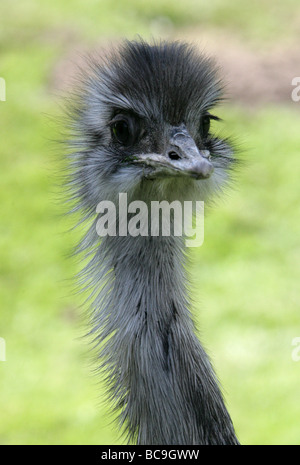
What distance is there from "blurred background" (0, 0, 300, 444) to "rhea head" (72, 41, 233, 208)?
25 centimetres

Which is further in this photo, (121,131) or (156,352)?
(121,131)

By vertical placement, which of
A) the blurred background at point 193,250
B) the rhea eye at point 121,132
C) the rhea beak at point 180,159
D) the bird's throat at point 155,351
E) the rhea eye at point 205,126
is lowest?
the bird's throat at point 155,351

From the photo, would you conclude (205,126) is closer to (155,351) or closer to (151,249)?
(151,249)

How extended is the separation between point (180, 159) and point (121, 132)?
0.82 ft

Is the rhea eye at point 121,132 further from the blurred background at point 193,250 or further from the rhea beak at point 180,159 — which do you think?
the blurred background at point 193,250

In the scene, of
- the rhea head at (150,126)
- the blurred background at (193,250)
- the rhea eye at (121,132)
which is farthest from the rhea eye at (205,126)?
the blurred background at (193,250)

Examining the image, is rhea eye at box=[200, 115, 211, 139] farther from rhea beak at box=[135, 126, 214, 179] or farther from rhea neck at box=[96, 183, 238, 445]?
rhea neck at box=[96, 183, 238, 445]

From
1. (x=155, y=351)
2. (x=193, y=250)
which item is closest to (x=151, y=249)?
(x=155, y=351)

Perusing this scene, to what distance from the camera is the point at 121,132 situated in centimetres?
180

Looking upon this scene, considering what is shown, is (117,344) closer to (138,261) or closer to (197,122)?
(138,261)

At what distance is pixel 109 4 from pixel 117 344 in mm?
6292

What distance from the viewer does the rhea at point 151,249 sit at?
1.64 meters

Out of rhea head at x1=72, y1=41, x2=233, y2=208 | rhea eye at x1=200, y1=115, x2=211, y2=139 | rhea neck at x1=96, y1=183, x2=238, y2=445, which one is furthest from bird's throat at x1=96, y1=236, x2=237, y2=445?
rhea eye at x1=200, y1=115, x2=211, y2=139

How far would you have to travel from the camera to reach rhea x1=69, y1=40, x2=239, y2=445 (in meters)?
1.64
